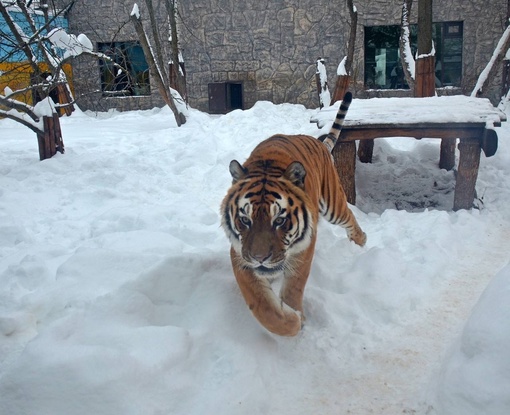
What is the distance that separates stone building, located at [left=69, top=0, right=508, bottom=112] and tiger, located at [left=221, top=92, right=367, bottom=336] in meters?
9.80

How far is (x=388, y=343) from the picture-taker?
2.48m

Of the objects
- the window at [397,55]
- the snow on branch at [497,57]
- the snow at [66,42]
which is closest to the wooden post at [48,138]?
the snow at [66,42]

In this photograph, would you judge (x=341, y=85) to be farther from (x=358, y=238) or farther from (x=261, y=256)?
(x=261, y=256)

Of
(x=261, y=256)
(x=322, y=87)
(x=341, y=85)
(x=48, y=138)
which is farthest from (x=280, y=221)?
(x=322, y=87)

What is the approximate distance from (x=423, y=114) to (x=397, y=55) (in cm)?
823

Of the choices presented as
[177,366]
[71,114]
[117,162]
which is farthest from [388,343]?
[71,114]

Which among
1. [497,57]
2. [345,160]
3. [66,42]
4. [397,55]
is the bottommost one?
[345,160]

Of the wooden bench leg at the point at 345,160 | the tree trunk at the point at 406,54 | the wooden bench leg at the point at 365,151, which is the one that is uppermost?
the tree trunk at the point at 406,54

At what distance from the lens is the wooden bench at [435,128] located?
4.30 metres

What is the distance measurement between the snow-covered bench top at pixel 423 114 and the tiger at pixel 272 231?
1856mm

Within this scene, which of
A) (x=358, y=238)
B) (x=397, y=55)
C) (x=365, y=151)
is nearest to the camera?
(x=358, y=238)

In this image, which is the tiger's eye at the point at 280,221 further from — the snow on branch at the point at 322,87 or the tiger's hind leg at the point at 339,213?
the snow on branch at the point at 322,87

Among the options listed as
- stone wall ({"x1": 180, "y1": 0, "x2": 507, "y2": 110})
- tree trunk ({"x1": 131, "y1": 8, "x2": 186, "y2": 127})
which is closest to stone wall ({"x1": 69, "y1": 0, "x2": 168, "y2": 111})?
stone wall ({"x1": 180, "y1": 0, "x2": 507, "y2": 110})

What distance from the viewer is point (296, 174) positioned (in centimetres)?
250
